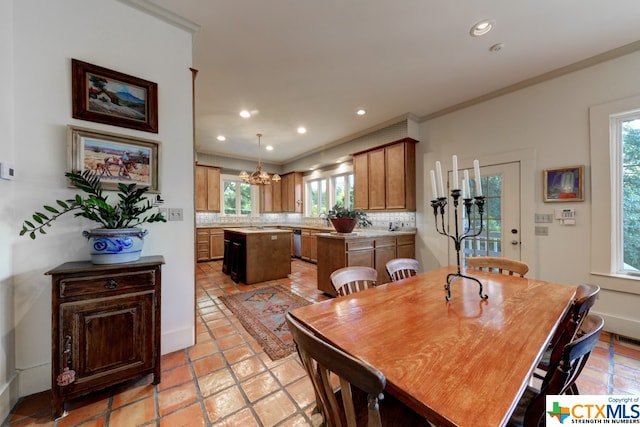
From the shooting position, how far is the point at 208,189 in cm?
633

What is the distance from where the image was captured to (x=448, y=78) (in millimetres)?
3014

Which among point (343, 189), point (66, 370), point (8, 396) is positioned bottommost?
point (8, 396)

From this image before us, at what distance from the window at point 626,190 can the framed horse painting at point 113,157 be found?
4.39 m

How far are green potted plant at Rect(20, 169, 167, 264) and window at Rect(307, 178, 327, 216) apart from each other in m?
5.06

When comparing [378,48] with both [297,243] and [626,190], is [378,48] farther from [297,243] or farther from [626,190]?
[297,243]

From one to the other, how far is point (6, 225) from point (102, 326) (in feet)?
2.88

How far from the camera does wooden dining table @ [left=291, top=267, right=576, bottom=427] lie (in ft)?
2.16

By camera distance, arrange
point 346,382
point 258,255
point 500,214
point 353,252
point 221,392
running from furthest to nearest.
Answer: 1. point 258,255
2. point 353,252
3. point 500,214
4. point 221,392
5. point 346,382

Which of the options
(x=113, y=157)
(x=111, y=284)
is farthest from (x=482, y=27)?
(x=111, y=284)

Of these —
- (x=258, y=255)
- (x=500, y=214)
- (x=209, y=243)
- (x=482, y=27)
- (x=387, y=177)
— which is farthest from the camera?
(x=209, y=243)

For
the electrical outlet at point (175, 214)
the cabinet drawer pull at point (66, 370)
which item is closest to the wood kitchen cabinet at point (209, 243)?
the electrical outlet at point (175, 214)

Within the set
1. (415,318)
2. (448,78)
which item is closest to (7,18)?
(415,318)

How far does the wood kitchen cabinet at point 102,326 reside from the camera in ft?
4.81

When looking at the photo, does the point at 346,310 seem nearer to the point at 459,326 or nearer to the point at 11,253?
the point at 459,326
